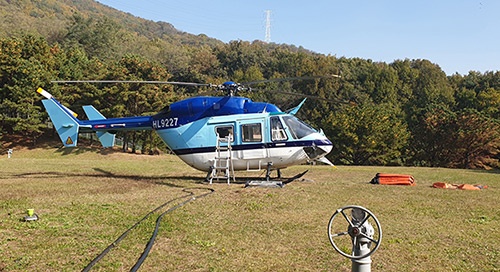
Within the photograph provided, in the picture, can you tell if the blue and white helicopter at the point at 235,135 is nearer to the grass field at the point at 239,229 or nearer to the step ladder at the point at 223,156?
the step ladder at the point at 223,156

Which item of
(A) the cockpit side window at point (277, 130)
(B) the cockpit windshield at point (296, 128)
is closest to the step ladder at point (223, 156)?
(A) the cockpit side window at point (277, 130)

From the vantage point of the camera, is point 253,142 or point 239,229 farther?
point 253,142

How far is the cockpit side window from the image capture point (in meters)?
14.1

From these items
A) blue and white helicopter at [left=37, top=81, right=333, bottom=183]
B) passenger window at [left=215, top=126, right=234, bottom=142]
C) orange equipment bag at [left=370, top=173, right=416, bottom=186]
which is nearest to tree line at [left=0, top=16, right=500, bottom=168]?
orange equipment bag at [left=370, top=173, right=416, bottom=186]

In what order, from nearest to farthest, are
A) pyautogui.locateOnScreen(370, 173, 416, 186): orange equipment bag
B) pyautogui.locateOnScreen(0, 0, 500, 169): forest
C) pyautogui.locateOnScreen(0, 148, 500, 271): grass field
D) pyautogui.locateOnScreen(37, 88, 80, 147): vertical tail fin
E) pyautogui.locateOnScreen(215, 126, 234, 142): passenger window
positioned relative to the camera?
pyautogui.locateOnScreen(0, 148, 500, 271): grass field
pyautogui.locateOnScreen(215, 126, 234, 142): passenger window
pyautogui.locateOnScreen(370, 173, 416, 186): orange equipment bag
pyautogui.locateOnScreen(37, 88, 80, 147): vertical tail fin
pyautogui.locateOnScreen(0, 0, 500, 169): forest

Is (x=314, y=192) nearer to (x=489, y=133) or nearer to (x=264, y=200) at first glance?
(x=264, y=200)

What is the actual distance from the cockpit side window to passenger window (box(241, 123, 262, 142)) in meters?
0.47

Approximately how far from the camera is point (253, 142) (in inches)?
560

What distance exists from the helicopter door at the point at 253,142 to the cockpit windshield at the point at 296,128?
0.94m

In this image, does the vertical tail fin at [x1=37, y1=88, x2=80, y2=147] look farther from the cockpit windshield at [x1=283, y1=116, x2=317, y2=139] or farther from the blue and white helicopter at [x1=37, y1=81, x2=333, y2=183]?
the cockpit windshield at [x1=283, y1=116, x2=317, y2=139]

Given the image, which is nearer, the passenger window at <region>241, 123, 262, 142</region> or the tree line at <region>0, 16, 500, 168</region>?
the passenger window at <region>241, 123, 262, 142</region>

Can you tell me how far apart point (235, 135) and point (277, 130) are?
1.54 meters

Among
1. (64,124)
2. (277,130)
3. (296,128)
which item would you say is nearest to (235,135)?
(277,130)

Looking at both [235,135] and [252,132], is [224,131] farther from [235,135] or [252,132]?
[252,132]
